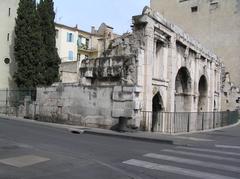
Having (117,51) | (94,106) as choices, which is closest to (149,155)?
(94,106)

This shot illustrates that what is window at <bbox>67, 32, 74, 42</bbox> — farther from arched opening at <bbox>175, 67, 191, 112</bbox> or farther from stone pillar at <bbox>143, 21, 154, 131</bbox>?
stone pillar at <bbox>143, 21, 154, 131</bbox>

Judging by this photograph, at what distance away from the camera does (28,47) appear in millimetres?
38188

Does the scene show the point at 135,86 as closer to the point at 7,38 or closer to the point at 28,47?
the point at 28,47

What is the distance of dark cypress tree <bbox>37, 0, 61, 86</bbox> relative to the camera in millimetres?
38634

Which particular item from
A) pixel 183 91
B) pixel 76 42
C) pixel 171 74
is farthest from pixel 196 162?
pixel 76 42

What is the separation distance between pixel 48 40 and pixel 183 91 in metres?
16.2

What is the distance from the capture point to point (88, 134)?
18.5m

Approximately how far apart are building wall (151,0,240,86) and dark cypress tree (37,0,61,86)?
75.5 ft

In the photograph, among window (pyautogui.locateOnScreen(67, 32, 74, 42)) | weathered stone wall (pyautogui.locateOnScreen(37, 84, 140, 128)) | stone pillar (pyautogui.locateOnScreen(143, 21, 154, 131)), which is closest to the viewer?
weathered stone wall (pyautogui.locateOnScreen(37, 84, 140, 128))

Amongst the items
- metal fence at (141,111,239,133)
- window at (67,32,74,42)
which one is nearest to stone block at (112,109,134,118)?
metal fence at (141,111,239,133)

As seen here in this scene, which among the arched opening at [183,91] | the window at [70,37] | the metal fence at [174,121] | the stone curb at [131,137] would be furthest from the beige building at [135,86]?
the window at [70,37]

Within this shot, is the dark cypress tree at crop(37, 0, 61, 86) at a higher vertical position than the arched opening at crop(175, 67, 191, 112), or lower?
higher

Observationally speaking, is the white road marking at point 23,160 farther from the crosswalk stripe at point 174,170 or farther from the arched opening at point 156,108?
the arched opening at point 156,108

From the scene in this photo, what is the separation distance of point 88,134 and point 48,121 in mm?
6289
